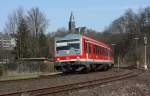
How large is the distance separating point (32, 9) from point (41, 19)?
3765mm

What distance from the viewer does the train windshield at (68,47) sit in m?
30.0

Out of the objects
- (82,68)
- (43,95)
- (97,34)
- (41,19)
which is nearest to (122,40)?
(97,34)

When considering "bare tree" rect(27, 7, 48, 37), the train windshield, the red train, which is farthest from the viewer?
"bare tree" rect(27, 7, 48, 37)

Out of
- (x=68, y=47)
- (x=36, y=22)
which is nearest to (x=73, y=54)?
(x=68, y=47)

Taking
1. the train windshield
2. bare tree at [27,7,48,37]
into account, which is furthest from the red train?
bare tree at [27,7,48,37]

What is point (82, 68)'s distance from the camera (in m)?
30.4

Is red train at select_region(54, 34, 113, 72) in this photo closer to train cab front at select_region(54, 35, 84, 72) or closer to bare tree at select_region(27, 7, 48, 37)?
train cab front at select_region(54, 35, 84, 72)

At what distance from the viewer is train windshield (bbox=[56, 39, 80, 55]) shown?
30031mm

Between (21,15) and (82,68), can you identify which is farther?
(21,15)

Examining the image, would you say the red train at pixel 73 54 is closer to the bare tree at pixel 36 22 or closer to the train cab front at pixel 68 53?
the train cab front at pixel 68 53

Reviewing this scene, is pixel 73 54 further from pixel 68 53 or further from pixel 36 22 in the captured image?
pixel 36 22

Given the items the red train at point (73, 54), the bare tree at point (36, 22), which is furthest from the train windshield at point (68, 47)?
the bare tree at point (36, 22)

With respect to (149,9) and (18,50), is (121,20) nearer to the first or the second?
(149,9)

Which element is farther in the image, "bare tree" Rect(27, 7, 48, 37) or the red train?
"bare tree" Rect(27, 7, 48, 37)
